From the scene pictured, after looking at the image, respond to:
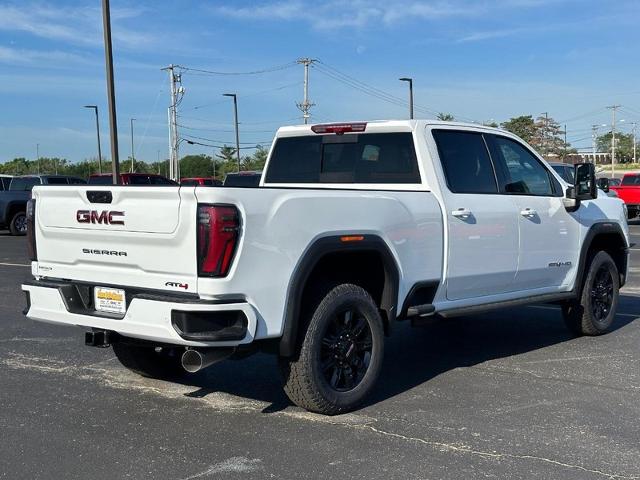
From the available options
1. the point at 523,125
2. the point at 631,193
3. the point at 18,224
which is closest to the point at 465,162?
the point at 18,224

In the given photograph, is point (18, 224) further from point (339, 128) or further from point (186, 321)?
point (186, 321)

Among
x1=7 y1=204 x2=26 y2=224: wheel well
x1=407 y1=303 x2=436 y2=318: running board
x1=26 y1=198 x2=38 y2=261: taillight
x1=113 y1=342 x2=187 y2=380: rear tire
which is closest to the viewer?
x1=26 y1=198 x2=38 y2=261: taillight

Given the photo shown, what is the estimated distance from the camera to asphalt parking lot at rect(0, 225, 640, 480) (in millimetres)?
4102

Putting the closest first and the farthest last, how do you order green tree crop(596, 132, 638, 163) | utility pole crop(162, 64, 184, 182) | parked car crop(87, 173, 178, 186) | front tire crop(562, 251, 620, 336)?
front tire crop(562, 251, 620, 336) < parked car crop(87, 173, 178, 186) < utility pole crop(162, 64, 184, 182) < green tree crop(596, 132, 638, 163)

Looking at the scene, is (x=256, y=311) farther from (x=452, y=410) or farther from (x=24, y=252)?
(x=24, y=252)

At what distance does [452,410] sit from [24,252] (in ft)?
49.1

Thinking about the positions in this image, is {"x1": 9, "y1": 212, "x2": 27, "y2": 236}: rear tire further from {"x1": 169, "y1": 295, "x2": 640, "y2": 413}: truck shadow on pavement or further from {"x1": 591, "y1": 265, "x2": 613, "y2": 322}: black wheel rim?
{"x1": 591, "y1": 265, "x2": 613, "y2": 322}: black wheel rim

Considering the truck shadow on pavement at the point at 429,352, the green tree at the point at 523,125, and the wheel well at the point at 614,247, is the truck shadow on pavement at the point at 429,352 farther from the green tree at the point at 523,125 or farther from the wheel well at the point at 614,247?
the green tree at the point at 523,125

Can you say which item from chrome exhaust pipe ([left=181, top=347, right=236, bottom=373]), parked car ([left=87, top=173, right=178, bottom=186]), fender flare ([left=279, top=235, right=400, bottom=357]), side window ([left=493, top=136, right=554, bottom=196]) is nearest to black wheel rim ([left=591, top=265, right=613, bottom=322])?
side window ([left=493, top=136, right=554, bottom=196])

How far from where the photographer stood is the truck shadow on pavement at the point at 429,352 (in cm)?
567

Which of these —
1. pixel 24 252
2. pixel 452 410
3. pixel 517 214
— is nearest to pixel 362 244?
pixel 452 410

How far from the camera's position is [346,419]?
492cm

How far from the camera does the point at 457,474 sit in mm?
3979

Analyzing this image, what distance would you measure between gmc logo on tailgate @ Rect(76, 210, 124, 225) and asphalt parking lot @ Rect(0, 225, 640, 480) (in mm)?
1325
